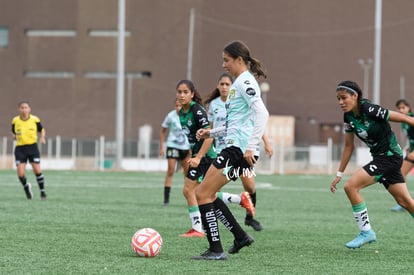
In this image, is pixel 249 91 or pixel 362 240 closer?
pixel 249 91

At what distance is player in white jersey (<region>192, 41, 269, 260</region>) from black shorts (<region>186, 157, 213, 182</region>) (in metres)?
2.76

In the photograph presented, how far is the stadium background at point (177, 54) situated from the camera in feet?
197

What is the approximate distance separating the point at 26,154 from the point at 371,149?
33.0ft

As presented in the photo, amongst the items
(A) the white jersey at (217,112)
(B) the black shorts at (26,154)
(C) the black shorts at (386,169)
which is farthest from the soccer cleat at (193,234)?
(B) the black shorts at (26,154)

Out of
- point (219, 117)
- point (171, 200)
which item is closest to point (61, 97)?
point (171, 200)

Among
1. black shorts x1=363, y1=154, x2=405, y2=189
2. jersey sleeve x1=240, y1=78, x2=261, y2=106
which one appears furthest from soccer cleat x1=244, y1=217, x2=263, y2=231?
jersey sleeve x1=240, y1=78, x2=261, y2=106

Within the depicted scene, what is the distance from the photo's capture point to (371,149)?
9953 mm

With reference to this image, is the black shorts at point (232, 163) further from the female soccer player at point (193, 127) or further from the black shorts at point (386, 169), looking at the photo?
the female soccer player at point (193, 127)

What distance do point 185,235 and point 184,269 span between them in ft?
10.4

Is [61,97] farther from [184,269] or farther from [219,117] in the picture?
[184,269]

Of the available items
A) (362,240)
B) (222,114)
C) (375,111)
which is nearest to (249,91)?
(375,111)

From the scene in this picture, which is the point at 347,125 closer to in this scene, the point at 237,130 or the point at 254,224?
the point at 237,130

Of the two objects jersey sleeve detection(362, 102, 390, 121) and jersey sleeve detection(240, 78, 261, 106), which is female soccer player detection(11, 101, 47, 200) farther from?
jersey sleeve detection(240, 78, 261, 106)

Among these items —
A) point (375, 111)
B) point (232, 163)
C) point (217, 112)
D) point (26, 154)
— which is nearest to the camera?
point (232, 163)
